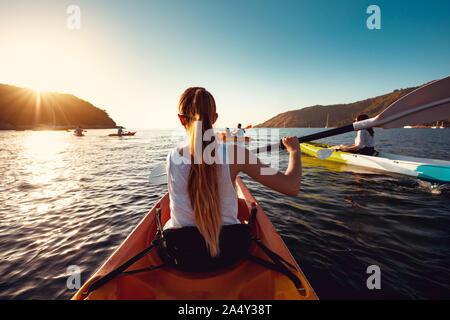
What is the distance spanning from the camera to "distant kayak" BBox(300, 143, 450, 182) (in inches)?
275

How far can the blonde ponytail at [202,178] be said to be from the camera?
4.99ft

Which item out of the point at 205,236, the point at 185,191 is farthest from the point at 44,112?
the point at 205,236

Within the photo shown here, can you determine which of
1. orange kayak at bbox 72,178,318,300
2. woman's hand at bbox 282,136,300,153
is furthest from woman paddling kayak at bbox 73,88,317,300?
woman's hand at bbox 282,136,300,153

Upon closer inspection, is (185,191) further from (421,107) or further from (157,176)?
(421,107)

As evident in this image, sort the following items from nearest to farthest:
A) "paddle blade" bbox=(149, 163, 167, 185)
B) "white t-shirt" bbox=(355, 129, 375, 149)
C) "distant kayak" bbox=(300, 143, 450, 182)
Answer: "paddle blade" bbox=(149, 163, 167, 185) < "distant kayak" bbox=(300, 143, 450, 182) < "white t-shirt" bbox=(355, 129, 375, 149)

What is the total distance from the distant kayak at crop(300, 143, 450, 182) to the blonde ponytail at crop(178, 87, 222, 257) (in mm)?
9869

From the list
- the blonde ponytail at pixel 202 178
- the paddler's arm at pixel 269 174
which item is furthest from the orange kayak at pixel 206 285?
the paddler's arm at pixel 269 174

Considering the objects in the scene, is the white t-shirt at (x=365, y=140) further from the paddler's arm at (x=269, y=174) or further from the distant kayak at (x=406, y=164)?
the paddler's arm at (x=269, y=174)

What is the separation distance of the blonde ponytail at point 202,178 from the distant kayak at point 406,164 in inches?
389

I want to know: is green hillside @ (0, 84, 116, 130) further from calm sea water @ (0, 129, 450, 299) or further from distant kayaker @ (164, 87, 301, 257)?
distant kayaker @ (164, 87, 301, 257)

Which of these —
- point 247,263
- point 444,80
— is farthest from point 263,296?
point 444,80

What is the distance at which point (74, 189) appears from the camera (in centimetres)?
757

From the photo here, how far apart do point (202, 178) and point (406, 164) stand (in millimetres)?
10444
